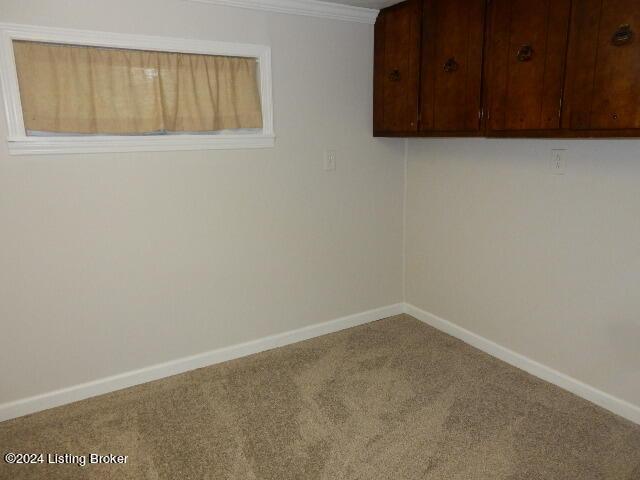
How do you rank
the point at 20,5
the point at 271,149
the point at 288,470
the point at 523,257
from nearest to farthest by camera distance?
the point at 288,470 < the point at 20,5 < the point at 523,257 < the point at 271,149

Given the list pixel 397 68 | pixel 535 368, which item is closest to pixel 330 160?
pixel 397 68

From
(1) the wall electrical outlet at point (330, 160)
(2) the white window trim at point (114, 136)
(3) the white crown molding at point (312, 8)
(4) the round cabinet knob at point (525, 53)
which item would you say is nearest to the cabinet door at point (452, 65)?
(4) the round cabinet knob at point (525, 53)

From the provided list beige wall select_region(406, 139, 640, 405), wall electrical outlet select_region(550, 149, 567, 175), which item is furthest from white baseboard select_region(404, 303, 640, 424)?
wall electrical outlet select_region(550, 149, 567, 175)

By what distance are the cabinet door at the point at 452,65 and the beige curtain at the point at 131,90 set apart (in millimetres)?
1026

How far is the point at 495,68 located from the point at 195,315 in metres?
2.17

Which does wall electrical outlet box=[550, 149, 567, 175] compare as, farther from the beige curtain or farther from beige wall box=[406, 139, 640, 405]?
the beige curtain

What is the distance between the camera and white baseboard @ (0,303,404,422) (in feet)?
8.01

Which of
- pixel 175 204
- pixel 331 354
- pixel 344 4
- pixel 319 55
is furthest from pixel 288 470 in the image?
pixel 344 4

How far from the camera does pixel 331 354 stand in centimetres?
301

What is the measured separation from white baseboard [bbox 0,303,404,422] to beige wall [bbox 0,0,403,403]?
0.05 meters

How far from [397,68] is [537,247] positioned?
139cm

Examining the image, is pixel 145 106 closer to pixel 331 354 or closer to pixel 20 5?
pixel 20 5

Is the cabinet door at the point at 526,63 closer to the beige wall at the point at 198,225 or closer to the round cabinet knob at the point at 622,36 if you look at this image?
the round cabinet knob at the point at 622,36

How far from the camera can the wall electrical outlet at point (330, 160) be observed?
3.07 meters
